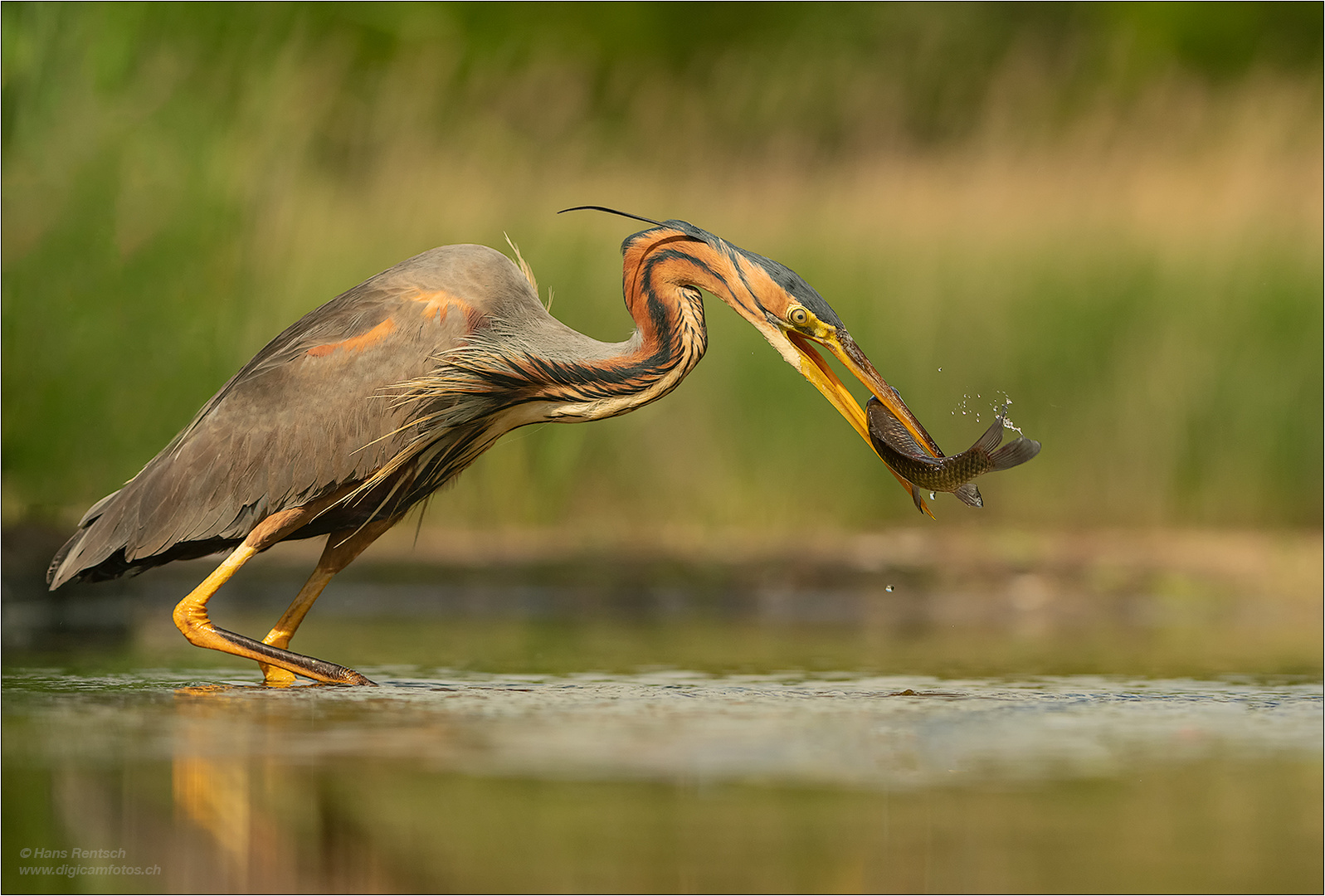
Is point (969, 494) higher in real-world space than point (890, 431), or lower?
lower

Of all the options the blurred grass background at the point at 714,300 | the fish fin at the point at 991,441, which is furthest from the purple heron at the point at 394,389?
the blurred grass background at the point at 714,300

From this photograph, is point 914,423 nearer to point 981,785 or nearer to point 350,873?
point 981,785

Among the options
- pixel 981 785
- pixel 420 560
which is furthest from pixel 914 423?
pixel 420 560

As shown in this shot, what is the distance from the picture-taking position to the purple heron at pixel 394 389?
6.42 meters

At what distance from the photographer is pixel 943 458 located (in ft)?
19.7

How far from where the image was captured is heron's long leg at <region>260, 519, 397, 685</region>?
6.76 meters

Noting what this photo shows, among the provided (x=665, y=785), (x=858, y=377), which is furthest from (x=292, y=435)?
(x=665, y=785)

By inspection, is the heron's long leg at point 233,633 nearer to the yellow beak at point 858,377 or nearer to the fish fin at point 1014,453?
the yellow beak at point 858,377

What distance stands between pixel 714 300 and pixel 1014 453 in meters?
5.61

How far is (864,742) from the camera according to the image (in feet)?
16.1

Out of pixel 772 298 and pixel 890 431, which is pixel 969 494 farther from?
pixel 772 298

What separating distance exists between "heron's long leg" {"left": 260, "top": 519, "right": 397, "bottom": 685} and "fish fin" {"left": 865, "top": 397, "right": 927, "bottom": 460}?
203 centimetres

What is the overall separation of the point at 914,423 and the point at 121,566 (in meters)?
3.10

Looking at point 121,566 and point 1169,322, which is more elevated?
point 1169,322
